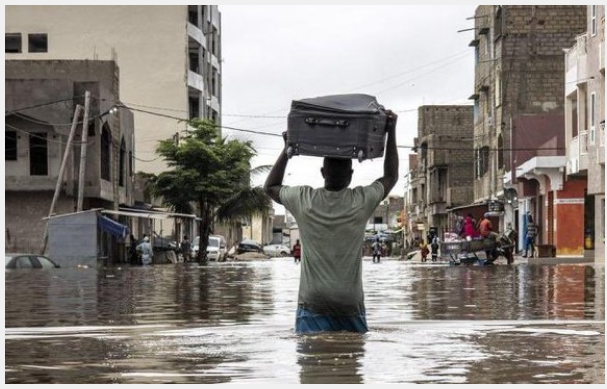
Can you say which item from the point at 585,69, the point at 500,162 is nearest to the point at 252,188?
the point at 500,162

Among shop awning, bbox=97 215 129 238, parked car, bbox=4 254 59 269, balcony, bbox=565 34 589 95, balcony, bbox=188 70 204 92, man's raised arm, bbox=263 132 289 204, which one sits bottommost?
parked car, bbox=4 254 59 269

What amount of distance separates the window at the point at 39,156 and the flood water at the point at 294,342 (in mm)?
34047

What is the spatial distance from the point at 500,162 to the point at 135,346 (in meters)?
60.8

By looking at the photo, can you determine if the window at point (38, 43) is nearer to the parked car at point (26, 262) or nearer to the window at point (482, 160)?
the window at point (482, 160)

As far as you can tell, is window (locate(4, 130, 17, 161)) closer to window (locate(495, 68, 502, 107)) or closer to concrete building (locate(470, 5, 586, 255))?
concrete building (locate(470, 5, 586, 255))

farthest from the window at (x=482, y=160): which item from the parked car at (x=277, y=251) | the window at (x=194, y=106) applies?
the parked car at (x=277, y=251)

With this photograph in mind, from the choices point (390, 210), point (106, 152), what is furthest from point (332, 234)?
point (390, 210)

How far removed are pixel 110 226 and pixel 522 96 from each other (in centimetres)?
2429

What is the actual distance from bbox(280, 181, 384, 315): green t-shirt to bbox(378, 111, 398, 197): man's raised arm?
29 cm

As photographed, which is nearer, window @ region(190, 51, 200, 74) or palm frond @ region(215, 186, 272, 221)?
palm frond @ region(215, 186, 272, 221)

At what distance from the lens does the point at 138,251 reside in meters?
55.3

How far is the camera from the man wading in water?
8.80 metres

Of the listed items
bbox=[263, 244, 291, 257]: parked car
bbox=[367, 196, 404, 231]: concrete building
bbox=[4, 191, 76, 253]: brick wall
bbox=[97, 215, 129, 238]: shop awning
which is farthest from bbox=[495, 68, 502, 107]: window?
bbox=[367, 196, 404, 231]: concrete building

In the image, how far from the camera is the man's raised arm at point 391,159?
9164 mm
